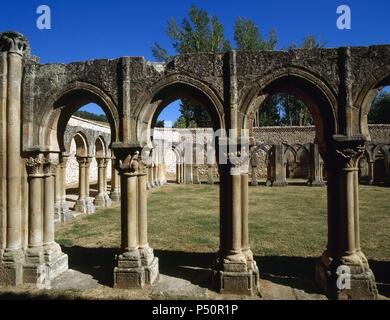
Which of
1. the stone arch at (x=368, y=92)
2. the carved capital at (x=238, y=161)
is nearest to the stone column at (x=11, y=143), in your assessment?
the carved capital at (x=238, y=161)

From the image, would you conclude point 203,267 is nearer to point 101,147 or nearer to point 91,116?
point 101,147

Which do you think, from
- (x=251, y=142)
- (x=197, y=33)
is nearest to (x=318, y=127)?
(x=251, y=142)

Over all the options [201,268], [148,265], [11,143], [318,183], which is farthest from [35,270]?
[318,183]

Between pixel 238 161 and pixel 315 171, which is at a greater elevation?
pixel 238 161

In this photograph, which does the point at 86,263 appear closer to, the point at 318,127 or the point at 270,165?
the point at 318,127

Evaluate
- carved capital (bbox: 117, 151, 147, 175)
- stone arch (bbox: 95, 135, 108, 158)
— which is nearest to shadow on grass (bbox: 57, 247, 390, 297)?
carved capital (bbox: 117, 151, 147, 175)

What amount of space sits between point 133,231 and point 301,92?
417cm

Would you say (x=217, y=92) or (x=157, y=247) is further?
(x=157, y=247)

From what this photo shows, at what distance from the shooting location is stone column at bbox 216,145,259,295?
5.19m

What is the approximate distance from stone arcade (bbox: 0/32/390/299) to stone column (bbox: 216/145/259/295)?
2 cm

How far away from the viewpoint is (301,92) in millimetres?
5672

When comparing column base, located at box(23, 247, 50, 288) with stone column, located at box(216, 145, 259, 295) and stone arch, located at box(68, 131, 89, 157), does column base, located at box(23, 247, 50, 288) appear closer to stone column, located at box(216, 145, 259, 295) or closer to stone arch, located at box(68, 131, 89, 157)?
stone column, located at box(216, 145, 259, 295)

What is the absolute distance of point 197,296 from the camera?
5.09 metres

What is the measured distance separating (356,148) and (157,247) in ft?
17.8
